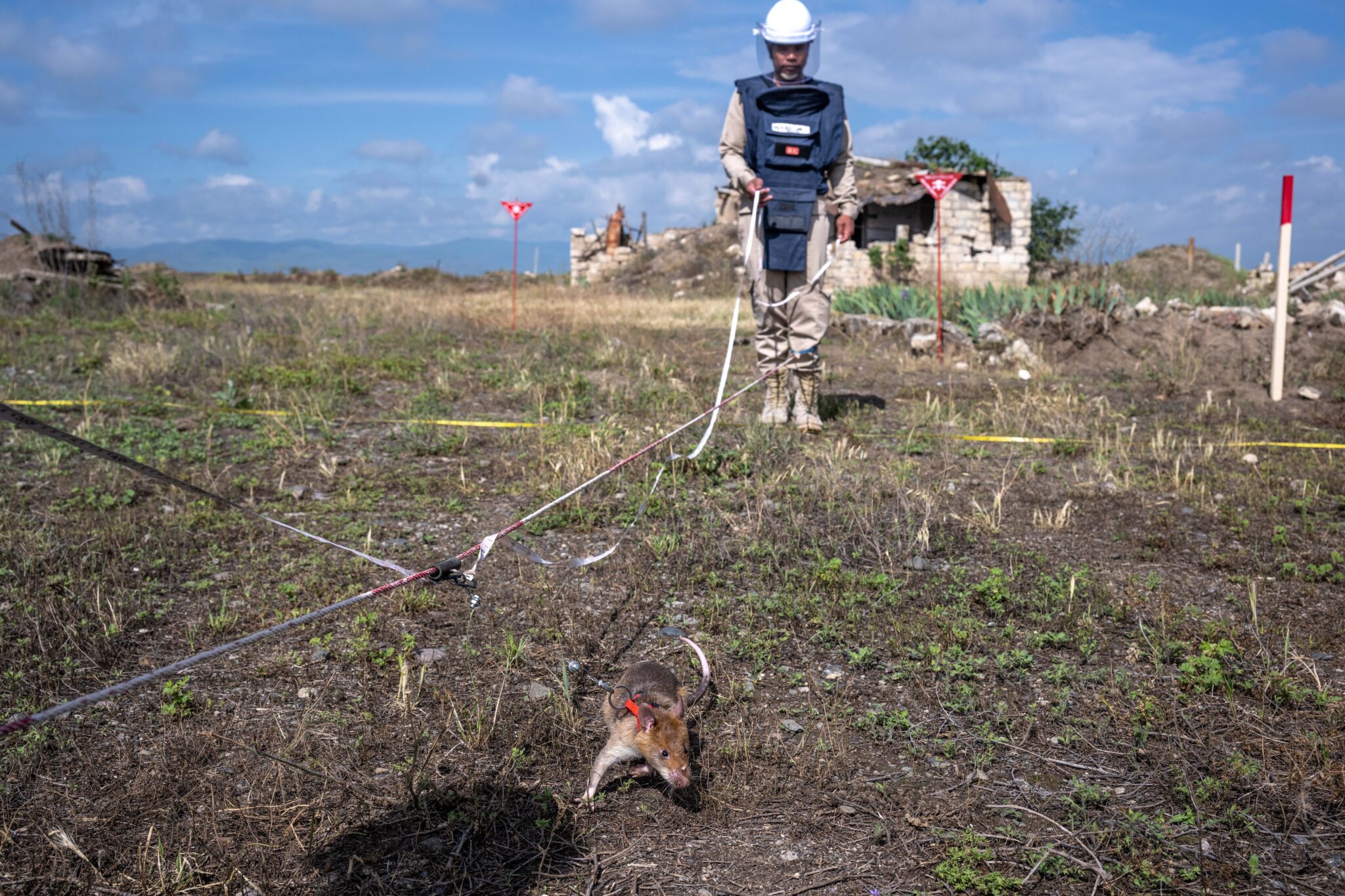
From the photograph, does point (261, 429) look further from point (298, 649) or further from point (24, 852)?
point (24, 852)

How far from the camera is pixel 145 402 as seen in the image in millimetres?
7340

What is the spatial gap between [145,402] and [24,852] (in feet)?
18.8

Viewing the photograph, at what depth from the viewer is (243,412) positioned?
23.7 ft

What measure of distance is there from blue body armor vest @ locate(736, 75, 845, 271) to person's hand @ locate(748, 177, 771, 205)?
1.2 inches

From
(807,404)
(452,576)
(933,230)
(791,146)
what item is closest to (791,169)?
(791,146)

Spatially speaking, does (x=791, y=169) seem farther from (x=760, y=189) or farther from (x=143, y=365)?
(x=143, y=365)

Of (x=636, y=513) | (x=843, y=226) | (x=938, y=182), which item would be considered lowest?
(x=636, y=513)

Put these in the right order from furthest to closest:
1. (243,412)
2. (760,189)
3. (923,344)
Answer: (923,344), (243,412), (760,189)

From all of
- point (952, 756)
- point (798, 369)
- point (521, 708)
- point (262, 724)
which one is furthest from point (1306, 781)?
point (798, 369)

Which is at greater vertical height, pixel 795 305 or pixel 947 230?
pixel 947 230

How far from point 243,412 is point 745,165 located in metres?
4.26

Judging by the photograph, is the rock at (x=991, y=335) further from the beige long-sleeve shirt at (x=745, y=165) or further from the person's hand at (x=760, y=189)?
the person's hand at (x=760, y=189)

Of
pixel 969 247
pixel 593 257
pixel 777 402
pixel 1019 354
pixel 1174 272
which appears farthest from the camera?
pixel 593 257

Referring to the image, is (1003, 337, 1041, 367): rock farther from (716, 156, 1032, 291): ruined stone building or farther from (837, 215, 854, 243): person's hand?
(716, 156, 1032, 291): ruined stone building
